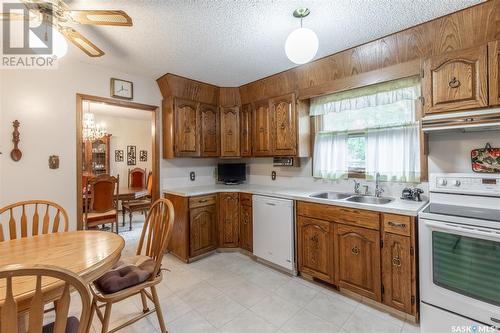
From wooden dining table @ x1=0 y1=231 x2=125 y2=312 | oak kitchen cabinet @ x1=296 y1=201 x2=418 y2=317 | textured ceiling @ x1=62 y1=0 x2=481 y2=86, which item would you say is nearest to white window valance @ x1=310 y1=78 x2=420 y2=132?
textured ceiling @ x1=62 y1=0 x2=481 y2=86

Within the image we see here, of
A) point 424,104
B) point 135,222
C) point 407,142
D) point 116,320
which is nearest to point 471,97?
point 424,104

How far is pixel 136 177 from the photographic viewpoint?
5555 millimetres

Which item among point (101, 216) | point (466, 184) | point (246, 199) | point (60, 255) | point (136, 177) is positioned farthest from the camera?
point (136, 177)

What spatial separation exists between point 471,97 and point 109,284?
110 inches

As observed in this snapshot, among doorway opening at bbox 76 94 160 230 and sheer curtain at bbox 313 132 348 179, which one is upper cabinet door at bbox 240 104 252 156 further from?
doorway opening at bbox 76 94 160 230

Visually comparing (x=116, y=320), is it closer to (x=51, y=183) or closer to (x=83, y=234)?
(x=83, y=234)

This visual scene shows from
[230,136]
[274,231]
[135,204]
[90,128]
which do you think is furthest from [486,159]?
[90,128]

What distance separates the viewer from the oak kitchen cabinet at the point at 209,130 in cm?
331

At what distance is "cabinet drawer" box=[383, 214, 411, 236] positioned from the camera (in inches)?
69.2

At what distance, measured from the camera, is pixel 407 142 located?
7.38 ft

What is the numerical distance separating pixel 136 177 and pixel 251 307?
4615mm

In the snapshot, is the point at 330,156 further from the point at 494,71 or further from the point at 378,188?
the point at 494,71

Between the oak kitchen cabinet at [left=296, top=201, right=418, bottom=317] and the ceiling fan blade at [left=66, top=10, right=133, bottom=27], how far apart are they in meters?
2.15

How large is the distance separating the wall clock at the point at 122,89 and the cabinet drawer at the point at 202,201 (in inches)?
61.5
